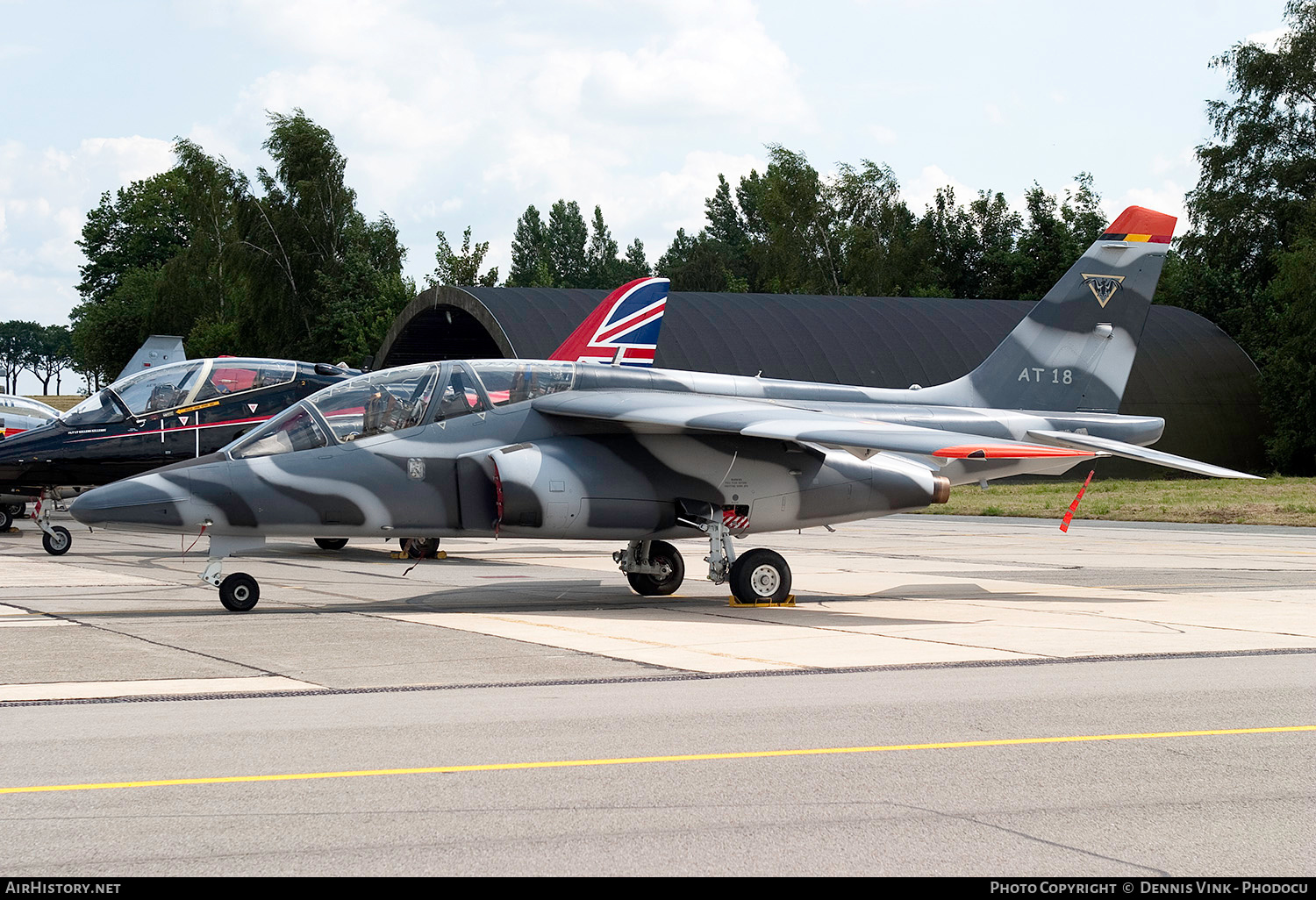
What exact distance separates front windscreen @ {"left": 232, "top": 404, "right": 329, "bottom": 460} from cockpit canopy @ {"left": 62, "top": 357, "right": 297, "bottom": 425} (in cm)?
767

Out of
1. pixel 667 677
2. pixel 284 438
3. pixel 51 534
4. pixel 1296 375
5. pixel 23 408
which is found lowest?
pixel 667 677

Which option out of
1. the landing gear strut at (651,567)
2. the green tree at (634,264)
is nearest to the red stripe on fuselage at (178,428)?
the landing gear strut at (651,567)

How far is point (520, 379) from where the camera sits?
13.8 metres

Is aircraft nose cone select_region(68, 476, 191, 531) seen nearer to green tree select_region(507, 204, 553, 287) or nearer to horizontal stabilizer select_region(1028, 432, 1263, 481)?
horizontal stabilizer select_region(1028, 432, 1263, 481)

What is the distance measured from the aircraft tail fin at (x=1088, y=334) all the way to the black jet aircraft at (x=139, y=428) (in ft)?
36.2

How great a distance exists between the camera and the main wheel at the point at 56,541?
20.4 meters

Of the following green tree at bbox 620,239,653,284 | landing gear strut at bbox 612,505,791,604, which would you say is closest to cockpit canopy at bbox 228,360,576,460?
landing gear strut at bbox 612,505,791,604

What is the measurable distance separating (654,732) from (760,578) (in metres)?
6.80

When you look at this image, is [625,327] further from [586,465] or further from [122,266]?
[122,266]

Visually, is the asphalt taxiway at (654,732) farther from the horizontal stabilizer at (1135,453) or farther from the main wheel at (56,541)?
the main wheel at (56,541)

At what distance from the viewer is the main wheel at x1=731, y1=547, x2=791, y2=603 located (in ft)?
45.6

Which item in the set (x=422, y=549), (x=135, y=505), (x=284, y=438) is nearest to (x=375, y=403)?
(x=284, y=438)

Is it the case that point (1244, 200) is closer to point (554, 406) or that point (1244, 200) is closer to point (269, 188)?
point (269, 188)

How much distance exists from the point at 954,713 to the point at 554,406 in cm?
662
